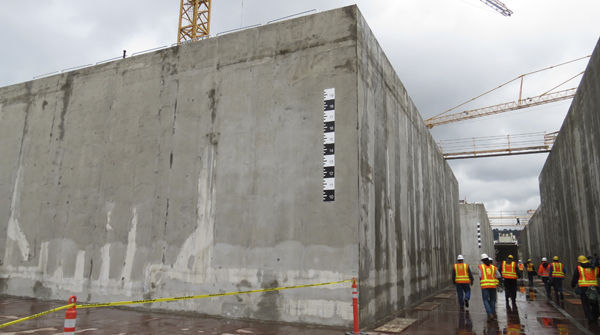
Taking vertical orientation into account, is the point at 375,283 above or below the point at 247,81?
below

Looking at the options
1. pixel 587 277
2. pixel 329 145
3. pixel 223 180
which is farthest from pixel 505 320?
pixel 223 180

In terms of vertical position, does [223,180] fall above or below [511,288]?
above

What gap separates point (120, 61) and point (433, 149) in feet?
46.1

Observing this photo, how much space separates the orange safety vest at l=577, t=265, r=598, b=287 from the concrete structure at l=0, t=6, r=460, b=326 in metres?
4.24

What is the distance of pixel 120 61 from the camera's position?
12.3m

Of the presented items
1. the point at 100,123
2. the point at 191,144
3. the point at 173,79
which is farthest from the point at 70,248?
the point at 173,79

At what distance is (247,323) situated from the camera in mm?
8820

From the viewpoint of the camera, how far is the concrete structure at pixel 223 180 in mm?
9062

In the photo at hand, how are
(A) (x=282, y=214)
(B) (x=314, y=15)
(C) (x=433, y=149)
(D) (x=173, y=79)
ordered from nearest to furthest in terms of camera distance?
(A) (x=282, y=214)
(B) (x=314, y=15)
(D) (x=173, y=79)
(C) (x=433, y=149)

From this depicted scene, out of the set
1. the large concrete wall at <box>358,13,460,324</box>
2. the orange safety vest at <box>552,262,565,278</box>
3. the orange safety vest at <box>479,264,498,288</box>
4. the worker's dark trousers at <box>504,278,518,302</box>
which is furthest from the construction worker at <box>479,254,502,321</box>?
the orange safety vest at <box>552,262,565,278</box>

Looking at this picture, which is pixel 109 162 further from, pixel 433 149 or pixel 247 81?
pixel 433 149

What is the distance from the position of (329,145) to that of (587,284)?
6.73 metres

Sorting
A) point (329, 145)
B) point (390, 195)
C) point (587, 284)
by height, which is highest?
point (329, 145)

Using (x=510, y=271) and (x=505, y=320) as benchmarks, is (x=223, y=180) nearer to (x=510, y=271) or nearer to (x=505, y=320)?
(x=505, y=320)
